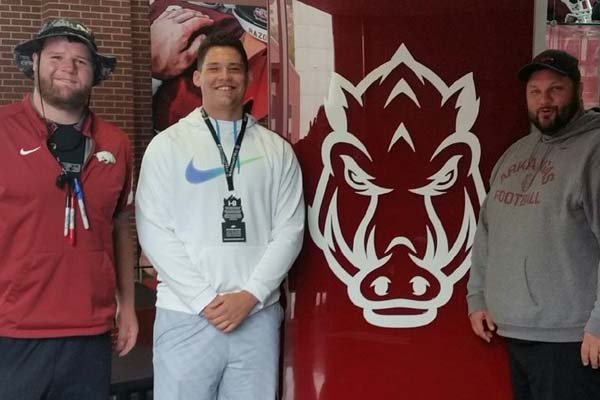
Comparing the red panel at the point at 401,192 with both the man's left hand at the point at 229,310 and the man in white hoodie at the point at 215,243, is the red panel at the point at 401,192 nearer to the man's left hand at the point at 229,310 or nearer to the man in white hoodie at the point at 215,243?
the man in white hoodie at the point at 215,243

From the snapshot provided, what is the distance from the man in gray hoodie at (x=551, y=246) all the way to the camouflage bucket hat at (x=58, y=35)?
130cm

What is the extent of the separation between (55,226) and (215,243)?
47cm

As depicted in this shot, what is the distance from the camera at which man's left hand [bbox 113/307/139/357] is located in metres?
2.11

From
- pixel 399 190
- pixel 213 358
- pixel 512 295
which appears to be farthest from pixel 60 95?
pixel 512 295

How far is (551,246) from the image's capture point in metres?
2.01

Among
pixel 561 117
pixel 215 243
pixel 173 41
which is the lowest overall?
pixel 215 243

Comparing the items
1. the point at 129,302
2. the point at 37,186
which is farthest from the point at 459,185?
the point at 37,186

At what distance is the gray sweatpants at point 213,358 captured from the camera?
2066 mm

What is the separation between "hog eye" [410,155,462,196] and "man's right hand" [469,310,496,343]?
1.44 feet

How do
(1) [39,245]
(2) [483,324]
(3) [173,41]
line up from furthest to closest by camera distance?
(3) [173,41] → (2) [483,324] → (1) [39,245]

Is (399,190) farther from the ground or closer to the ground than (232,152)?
closer to the ground

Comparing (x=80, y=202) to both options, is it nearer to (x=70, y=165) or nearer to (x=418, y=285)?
(x=70, y=165)

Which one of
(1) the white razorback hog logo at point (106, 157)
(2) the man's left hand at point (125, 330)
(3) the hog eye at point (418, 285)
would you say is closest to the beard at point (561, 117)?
(3) the hog eye at point (418, 285)

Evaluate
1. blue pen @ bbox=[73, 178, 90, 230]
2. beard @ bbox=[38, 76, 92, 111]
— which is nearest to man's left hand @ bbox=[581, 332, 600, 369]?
blue pen @ bbox=[73, 178, 90, 230]
